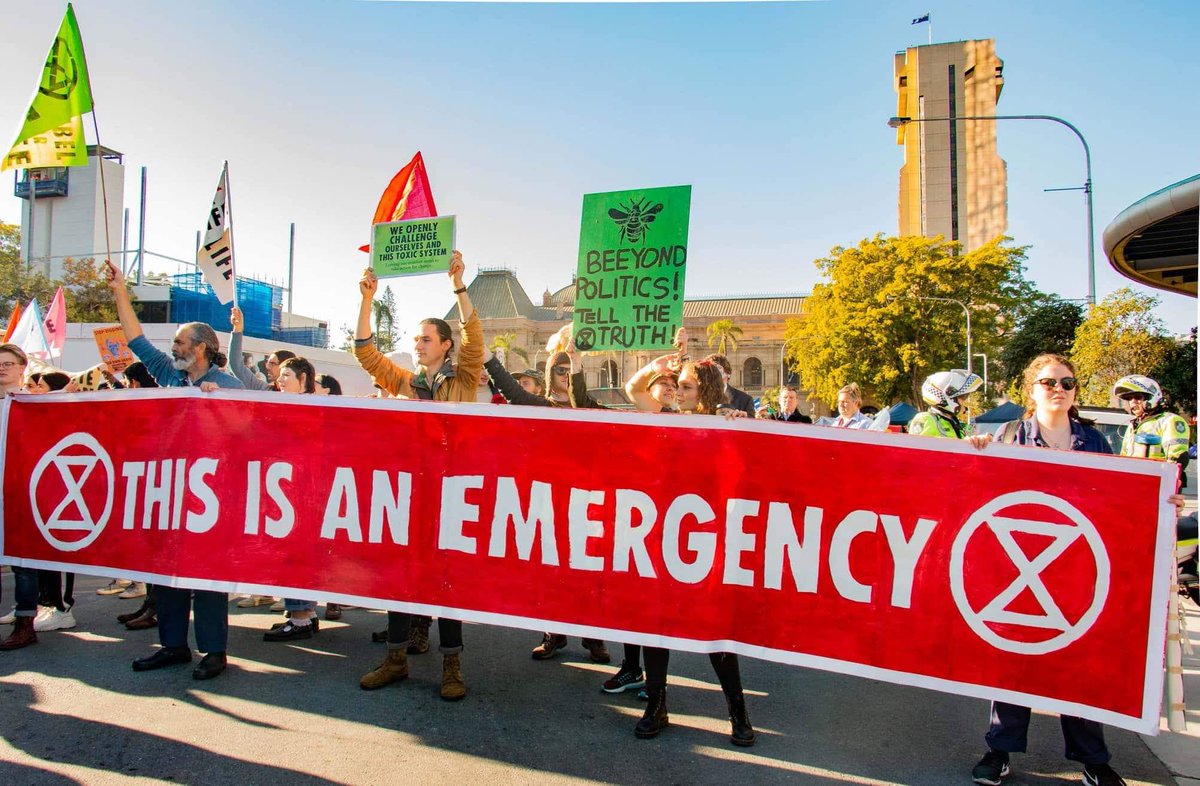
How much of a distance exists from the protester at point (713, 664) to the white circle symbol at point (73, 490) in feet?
10.8

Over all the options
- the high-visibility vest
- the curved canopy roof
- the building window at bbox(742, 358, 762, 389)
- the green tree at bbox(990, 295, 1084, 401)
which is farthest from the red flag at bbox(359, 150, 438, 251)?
the building window at bbox(742, 358, 762, 389)

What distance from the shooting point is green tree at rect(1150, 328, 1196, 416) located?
816 inches

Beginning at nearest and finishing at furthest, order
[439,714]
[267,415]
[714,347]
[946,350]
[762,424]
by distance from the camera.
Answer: [762,424]
[439,714]
[267,415]
[946,350]
[714,347]

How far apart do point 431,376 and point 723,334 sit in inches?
3401

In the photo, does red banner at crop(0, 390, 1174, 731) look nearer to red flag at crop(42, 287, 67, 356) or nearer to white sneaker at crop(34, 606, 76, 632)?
white sneaker at crop(34, 606, 76, 632)

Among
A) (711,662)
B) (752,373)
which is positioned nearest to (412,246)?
(711,662)

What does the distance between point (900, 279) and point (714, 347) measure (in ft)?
163

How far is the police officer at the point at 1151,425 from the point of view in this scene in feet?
17.4

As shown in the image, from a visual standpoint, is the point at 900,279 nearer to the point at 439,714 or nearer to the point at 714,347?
the point at 439,714

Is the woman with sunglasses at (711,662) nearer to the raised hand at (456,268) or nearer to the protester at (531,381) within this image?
the raised hand at (456,268)

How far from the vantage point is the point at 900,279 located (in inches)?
1668

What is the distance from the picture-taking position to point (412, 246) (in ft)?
20.0

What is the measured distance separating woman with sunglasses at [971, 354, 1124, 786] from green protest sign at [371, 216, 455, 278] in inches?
146

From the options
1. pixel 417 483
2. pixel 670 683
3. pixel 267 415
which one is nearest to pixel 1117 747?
pixel 670 683
